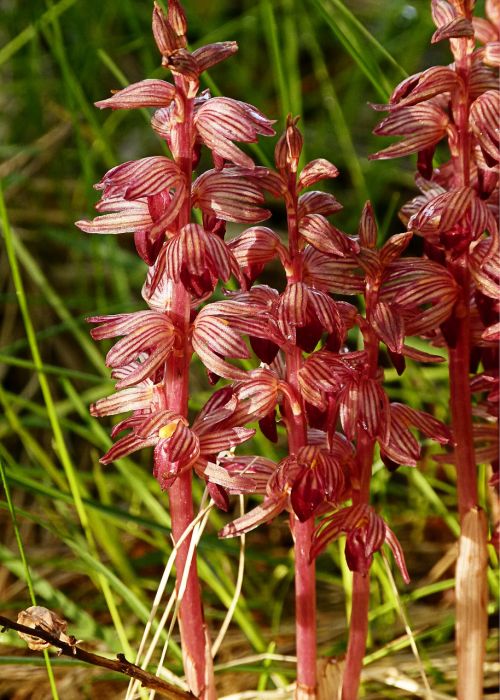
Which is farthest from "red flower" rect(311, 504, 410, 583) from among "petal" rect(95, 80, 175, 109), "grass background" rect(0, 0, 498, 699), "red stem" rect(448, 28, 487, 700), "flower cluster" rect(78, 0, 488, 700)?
"petal" rect(95, 80, 175, 109)

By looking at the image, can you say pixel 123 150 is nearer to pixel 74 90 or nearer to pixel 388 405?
pixel 74 90

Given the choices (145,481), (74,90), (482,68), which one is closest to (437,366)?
(145,481)

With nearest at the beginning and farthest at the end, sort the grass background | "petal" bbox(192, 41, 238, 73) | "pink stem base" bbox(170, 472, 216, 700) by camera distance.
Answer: "petal" bbox(192, 41, 238, 73), "pink stem base" bbox(170, 472, 216, 700), the grass background

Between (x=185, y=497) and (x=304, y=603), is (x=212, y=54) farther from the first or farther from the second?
(x=304, y=603)

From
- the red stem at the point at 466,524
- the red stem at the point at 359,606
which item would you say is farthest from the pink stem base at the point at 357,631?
the red stem at the point at 466,524

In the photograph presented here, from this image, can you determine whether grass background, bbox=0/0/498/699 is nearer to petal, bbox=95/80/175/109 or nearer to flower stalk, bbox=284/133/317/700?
flower stalk, bbox=284/133/317/700
